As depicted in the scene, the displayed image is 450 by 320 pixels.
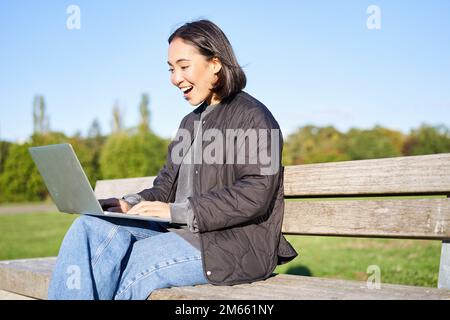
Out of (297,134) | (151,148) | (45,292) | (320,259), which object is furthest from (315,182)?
(297,134)

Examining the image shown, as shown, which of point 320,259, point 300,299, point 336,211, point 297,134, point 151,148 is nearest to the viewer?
point 300,299

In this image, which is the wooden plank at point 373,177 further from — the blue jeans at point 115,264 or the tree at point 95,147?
the tree at point 95,147

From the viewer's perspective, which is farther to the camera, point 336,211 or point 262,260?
point 336,211

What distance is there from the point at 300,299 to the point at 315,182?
32.7 inches

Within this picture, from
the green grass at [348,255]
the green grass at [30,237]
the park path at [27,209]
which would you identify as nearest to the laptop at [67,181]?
the green grass at [348,255]

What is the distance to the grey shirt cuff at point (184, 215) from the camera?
2428 mm

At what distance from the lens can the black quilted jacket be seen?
2.41 m

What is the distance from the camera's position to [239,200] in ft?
7.92

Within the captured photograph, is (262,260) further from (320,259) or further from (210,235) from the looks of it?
(320,259)

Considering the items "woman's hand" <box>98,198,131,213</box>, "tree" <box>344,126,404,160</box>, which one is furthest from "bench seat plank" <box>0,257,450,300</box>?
"tree" <box>344,126,404,160</box>

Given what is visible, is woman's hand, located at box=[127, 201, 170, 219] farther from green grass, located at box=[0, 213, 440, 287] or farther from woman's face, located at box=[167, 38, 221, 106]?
green grass, located at box=[0, 213, 440, 287]

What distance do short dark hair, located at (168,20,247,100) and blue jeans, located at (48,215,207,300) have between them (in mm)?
773

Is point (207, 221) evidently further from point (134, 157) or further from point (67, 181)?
point (134, 157)

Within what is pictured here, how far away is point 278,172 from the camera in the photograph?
8.16 ft
